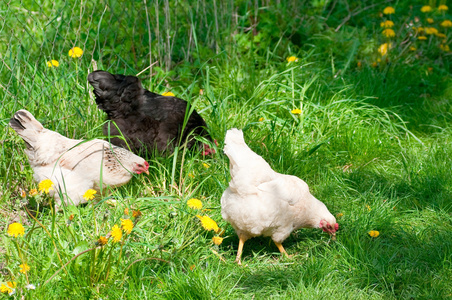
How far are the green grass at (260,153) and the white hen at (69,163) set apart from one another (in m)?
0.15

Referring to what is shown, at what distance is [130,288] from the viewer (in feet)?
8.64

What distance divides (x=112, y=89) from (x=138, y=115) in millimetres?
298

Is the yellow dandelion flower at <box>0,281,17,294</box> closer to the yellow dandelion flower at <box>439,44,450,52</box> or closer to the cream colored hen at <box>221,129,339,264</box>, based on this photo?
the cream colored hen at <box>221,129,339,264</box>

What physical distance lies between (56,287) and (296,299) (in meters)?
1.26

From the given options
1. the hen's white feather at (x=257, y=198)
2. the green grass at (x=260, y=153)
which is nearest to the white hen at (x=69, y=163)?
the green grass at (x=260, y=153)

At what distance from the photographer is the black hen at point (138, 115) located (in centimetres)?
397

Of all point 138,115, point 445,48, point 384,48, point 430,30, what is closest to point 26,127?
point 138,115

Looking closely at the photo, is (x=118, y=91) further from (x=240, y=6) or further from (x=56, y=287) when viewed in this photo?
(x=240, y=6)

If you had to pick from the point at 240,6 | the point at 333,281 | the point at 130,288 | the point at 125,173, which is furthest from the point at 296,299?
the point at 240,6

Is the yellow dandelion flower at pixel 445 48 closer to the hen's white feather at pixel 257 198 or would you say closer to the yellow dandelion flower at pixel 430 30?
the yellow dandelion flower at pixel 430 30

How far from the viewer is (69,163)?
3.53 meters

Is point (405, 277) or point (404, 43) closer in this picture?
point (405, 277)

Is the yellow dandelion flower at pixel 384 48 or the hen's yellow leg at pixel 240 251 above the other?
the yellow dandelion flower at pixel 384 48

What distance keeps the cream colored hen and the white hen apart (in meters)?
0.89
